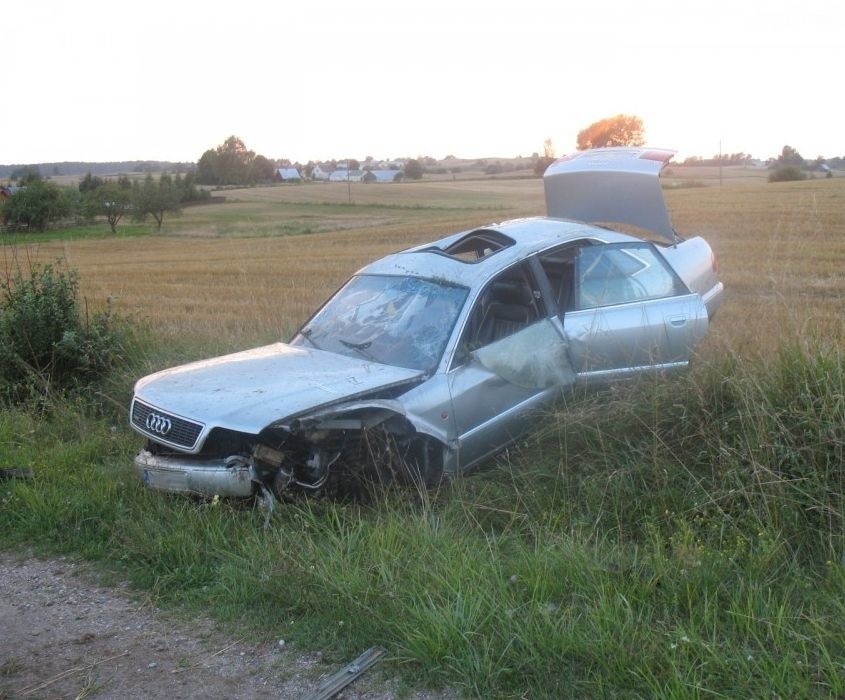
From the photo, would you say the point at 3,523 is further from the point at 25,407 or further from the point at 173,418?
the point at 25,407

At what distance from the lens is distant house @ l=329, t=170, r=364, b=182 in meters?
84.7

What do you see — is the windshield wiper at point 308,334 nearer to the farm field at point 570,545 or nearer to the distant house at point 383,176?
the farm field at point 570,545

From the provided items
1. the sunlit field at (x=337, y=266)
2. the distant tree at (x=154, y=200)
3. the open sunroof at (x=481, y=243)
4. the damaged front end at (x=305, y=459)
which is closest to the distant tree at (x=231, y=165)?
the distant tree at (x=154, y=200)

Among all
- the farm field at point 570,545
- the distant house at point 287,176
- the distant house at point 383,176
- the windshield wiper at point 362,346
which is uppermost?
the distant house at point 287,176

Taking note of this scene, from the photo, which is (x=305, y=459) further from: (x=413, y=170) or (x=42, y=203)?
(x=413, y=170)

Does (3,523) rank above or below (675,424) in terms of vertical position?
below

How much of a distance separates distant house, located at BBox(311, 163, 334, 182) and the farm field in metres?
90.2

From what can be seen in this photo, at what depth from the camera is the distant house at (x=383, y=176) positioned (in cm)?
8219

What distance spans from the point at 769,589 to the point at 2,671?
3.12 meters

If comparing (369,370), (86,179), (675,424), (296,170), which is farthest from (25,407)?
(296,170)

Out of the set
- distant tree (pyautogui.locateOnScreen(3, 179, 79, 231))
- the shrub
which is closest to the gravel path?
distant tree (pyautogui.locateOnScreen(3, 179, 79, 231))

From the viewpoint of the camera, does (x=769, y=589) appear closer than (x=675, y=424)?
Yes

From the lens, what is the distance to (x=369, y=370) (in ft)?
17.3

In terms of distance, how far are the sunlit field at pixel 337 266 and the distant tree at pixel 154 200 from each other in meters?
10.5
